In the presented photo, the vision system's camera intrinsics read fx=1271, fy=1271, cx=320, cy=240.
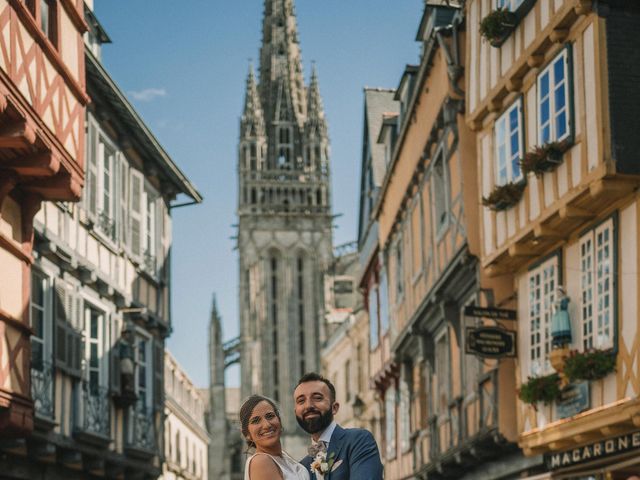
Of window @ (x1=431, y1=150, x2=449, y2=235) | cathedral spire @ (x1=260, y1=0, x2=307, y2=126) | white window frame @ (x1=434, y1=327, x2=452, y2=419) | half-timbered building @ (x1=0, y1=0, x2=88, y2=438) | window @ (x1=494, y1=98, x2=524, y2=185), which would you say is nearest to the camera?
half-timbered building @ (x1=0, y1=0, x2=88, y2=438)

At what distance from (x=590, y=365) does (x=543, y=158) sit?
232 cm

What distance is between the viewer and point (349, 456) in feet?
19.7

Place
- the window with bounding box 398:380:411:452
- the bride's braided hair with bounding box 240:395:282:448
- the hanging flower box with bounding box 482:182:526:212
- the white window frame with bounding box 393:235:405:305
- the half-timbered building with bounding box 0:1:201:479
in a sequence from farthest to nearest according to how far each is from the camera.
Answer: the window with bounding box 398:380:411:452, the white window frame with bounding box 393:235:405:305, the half-timbered building with bounding box 0:1:201:479, the hanging flower box with bounding box 482:182:526:212, the bride's braided hair with bounding box 240:395:282:448

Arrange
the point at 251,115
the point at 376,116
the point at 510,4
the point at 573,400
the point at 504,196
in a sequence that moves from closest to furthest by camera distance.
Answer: the point at 573,400
the point at 504,196
the point at 510,4
the point at 376,116
the point at 251,115

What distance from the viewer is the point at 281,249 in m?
97.0

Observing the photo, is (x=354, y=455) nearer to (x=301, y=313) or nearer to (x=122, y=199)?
(x=122, y=199)

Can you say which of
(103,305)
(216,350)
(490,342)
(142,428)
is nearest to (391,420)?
(142,428)

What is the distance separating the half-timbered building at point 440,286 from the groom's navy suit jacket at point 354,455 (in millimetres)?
11254

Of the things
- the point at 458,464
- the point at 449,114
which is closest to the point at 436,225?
the point at 449,114

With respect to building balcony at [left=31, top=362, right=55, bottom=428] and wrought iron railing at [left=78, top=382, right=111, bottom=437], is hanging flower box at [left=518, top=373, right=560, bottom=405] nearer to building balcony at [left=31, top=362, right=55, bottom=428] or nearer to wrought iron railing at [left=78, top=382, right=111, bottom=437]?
building balcony at [left=31, top=362, right=55, bottom=428]

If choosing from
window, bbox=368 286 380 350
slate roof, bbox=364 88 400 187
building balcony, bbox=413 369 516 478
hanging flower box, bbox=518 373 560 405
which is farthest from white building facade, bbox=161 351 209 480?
hanging flower box, bbox=518 373 560 405

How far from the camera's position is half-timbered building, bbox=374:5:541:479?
18.1m

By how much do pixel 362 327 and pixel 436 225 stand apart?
78.6 ft

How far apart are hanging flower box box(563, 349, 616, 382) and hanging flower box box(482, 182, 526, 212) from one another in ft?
7.75
